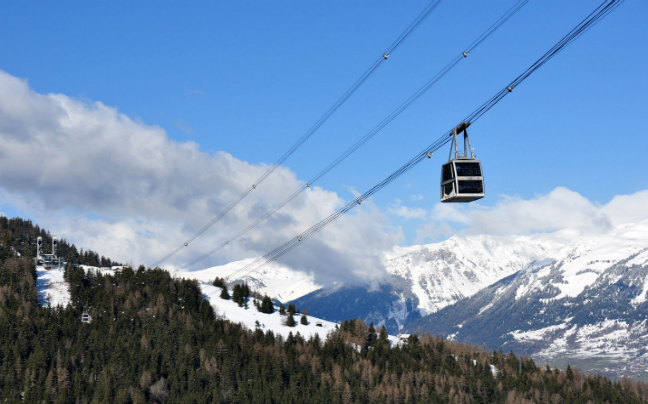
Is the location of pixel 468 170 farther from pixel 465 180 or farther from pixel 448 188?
pixel 448 188

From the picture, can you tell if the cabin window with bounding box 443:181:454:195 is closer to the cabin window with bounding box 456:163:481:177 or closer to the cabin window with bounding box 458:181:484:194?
the cabin window with bounding box 458:181:484:194

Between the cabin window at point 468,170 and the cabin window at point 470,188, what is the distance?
0.84m

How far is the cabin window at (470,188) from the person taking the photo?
246ft

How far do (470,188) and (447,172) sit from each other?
351cm

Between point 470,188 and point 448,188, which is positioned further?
point 448,188

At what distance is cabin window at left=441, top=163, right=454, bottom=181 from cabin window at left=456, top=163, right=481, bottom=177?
877mm

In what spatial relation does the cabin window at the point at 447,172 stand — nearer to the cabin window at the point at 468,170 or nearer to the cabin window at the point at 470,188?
the cabin window at the point at 468,170

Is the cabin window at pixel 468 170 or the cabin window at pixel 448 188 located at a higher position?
the cabin window at pixel 468 170

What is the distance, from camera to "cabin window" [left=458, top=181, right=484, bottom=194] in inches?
2958

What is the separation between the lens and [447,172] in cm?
7756

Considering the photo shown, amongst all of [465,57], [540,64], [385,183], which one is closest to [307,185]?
[385,183]

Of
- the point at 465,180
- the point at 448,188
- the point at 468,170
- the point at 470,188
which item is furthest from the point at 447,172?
the point at 470,188

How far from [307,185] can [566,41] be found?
4202cm

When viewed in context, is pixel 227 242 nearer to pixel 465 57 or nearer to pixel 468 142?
pixel 468 142
